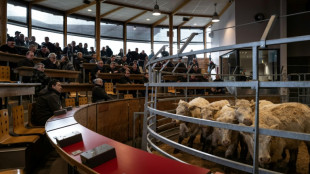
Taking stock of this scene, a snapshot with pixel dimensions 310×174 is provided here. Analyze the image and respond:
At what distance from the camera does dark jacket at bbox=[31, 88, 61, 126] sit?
4.23 metres

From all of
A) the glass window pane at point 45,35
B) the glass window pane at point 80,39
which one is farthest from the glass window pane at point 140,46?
the glass window pane at point 45,35

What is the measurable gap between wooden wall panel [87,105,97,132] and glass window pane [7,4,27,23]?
9669mm

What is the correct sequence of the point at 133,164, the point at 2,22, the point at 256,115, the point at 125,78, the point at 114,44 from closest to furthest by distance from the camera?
the point at 133,164, the point at 256,115, the point at 2,22, the point at 125,78, the point at 114,44

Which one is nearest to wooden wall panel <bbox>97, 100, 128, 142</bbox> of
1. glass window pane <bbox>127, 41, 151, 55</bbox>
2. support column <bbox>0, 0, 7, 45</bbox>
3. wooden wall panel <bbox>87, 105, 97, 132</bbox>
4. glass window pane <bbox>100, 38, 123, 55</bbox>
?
wooden wall panel <bbox>87, 105, 97, 132</bbox>

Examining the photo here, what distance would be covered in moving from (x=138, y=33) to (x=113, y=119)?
12631 mm

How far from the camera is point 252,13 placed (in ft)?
35.8

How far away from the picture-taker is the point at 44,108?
4.29 metres

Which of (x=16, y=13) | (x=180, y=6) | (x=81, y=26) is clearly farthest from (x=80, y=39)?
(x=180, y=6)

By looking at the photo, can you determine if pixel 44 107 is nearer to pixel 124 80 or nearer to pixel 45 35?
pixel 124 80

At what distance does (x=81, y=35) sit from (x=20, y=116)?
11607 mm

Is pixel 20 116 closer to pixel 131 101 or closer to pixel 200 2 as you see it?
pixel 131 101

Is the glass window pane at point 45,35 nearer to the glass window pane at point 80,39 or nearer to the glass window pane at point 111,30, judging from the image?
the glass window pane at point 80,39

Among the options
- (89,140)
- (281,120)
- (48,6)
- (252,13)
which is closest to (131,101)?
(281,120)

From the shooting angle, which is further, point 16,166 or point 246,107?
point 246,107
